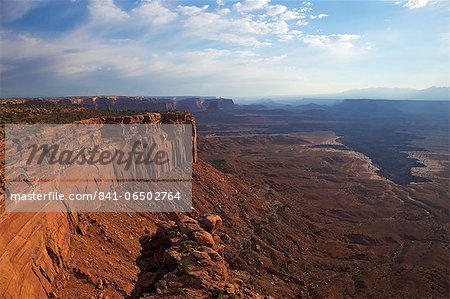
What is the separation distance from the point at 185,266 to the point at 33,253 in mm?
10796

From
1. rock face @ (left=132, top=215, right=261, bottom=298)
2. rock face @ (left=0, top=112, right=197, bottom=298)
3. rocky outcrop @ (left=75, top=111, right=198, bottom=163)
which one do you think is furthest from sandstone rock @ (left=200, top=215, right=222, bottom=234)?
rocky outcrop @ (left=75, top=111, right=198, bottom=163)

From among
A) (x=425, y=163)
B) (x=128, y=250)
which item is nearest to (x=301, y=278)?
(x=128, y=250)

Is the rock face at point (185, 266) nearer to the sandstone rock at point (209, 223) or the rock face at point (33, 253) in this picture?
the sandstone rock at point (209, 223)

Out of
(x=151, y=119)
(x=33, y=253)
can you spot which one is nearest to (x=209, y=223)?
(x=33, y=253)

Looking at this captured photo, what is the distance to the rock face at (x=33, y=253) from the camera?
1834 cm

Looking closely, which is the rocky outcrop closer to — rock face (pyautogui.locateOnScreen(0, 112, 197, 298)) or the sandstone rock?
rock face (pyautogui.locateOnScreen(0, 112, 197, 298))

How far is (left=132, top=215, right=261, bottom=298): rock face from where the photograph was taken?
48.3 ft

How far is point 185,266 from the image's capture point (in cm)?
1555

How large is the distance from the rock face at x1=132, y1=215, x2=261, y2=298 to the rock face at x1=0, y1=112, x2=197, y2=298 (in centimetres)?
625

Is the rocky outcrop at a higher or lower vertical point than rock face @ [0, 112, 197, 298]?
higher

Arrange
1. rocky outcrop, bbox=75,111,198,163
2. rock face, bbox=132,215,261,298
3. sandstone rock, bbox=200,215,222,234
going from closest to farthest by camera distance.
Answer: rock face, bbox=132,215,261,298
sandstone rock, bbox=200,215,222,234
rocky outcrop, bbox=75,111,198,163

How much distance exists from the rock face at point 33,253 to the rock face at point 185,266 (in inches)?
246

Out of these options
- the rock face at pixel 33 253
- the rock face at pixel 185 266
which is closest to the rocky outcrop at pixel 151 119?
the rock face at pixel 33 253

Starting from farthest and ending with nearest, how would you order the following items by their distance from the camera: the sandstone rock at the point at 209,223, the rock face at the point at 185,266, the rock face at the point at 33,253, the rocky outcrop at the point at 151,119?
the rocky outcrop at the point at 151,119 < the sandstone rock at the point at 209,223 < the rock face at the point at 33,253 < the rock face at the point at 185,266
